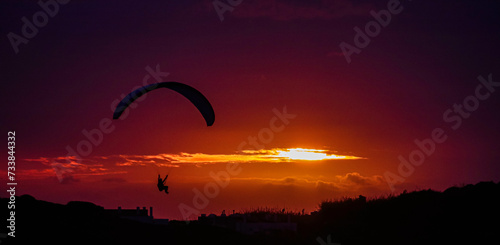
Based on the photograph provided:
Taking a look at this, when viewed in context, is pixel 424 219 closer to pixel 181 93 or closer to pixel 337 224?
pixel 337 224

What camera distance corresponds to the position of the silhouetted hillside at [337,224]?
1115 inches

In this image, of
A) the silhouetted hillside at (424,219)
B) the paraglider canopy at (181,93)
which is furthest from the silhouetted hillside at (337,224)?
the paraglider canopy at (181,93)

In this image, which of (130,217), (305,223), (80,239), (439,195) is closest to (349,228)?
(305,223)

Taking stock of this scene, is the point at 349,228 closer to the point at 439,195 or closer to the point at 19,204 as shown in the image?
the point at 439,195

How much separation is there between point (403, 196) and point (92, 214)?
18.3 meters

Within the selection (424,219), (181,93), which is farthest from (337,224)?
(181,93)

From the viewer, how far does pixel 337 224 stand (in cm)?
3666

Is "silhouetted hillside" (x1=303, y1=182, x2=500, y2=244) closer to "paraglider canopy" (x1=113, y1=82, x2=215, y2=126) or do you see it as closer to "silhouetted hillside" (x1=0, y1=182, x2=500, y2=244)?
"silhouetted hillside" (x1=0, y1=182, x2=500, y2=244)

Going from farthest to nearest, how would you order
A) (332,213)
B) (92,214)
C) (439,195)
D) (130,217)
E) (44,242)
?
(332,213)
(439,195)
(130,217)
(92,214)
(44,242)

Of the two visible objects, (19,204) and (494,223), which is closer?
(19,204)

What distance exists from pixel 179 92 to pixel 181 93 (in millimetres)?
211

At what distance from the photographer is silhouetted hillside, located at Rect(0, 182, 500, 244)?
28.3 m

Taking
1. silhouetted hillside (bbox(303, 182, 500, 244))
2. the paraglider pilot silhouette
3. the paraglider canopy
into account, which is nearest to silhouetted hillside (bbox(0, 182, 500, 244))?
silhouetted hillside (bbox(303, 182, 500, 244))

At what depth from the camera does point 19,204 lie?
97.7 feet
